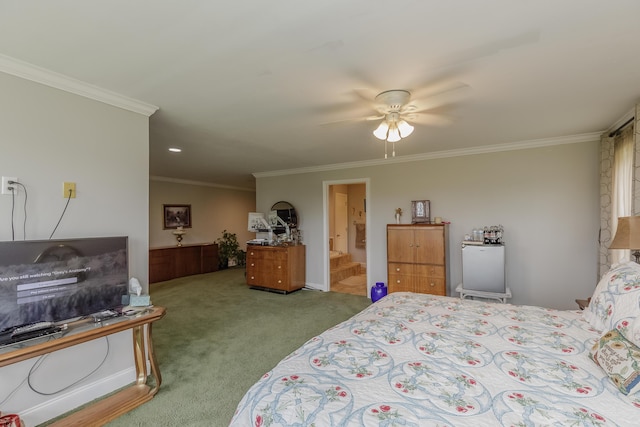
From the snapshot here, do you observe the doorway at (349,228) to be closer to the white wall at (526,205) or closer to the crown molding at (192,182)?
the white wall at (526,205)

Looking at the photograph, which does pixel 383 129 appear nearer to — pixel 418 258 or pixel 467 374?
pixel 467 374

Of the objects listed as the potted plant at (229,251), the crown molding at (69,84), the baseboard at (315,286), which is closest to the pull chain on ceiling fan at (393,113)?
the crown molding at (69,84)

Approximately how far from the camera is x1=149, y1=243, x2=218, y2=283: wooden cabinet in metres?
6.37

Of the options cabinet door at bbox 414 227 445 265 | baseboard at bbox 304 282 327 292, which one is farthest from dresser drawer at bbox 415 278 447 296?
baseboard at bbox 304 282 327 292

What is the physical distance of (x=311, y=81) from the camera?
2152 millimetres

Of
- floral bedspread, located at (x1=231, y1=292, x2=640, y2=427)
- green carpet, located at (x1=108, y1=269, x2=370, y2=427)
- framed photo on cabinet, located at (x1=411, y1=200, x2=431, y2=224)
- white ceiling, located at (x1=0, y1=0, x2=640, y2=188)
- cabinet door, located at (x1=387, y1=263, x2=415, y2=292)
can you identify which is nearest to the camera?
floral bedspread, located at (x1=231, y1=292, x2=640, y2=427)

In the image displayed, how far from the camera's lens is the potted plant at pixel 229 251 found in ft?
26.0

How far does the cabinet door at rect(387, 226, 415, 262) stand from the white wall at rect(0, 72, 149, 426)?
320cm

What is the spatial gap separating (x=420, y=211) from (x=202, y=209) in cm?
574

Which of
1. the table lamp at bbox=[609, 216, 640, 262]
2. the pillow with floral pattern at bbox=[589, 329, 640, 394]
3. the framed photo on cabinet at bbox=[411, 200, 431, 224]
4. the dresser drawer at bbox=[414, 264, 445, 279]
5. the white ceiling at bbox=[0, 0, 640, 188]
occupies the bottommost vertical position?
the dresser drawer at bbox=[414, 264, 445, 279]

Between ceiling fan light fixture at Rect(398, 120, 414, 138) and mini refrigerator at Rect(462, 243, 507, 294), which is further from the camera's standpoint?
mini refrigerator at Rect(462, 243, 507, 294)

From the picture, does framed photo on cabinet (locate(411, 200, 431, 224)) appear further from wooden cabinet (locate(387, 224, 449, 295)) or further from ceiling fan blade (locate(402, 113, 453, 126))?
ceiling fan blade (locate(402, 113, 453, 126))

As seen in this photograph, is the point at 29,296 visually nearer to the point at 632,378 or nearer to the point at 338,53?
the point at 338,53

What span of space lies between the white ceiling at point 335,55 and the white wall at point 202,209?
14.4ft
